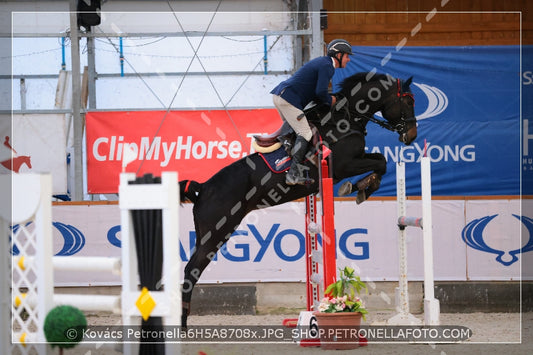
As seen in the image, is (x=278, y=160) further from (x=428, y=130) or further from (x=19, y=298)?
(x=428, y=130)

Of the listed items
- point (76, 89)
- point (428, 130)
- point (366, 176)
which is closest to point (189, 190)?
point (366, 176)

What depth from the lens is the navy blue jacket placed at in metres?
5.59

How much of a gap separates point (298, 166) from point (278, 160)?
0.24m

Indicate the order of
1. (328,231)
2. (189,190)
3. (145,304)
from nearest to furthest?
(145,304) < (328,231) < (189,190)

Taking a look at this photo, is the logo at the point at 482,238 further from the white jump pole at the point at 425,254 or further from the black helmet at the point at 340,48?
the black helmet at the point at 340,48

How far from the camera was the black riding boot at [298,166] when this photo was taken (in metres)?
5.70

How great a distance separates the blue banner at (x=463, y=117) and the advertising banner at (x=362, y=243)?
71.4 inches

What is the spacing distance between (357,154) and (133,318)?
3.17 meters

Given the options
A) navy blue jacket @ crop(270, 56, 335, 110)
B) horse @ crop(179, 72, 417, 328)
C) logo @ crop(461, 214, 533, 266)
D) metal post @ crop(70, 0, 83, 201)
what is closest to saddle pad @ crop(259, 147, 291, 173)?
horse @ crop(179, 72, 417, 328)

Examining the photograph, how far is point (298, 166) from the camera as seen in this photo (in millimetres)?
5715

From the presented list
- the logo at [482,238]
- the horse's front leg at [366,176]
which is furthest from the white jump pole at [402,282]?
the logo at [482,238]

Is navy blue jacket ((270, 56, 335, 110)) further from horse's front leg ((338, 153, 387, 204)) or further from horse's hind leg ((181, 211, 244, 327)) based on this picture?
horse's hind leg ((181, 211, 244, 327))

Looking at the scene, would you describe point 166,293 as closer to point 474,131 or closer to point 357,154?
point 357,154

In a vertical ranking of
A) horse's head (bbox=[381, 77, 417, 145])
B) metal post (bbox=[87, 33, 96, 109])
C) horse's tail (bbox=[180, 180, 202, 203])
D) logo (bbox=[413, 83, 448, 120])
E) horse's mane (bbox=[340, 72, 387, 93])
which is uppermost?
metal post (bbox=[87, 33, 96, 109])
